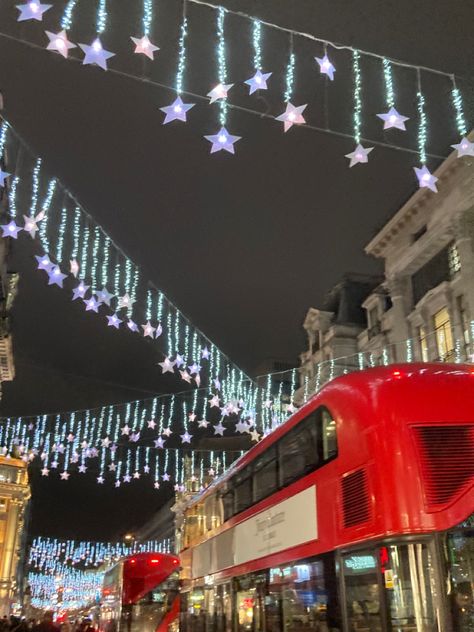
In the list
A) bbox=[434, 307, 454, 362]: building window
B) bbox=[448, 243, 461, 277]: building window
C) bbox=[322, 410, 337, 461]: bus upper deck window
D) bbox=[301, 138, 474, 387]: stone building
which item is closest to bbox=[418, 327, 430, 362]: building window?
bbox=[301, 138, 474, 387]: stone building

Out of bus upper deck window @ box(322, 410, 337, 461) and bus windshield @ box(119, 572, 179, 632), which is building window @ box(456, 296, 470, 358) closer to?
bus windshield @ box(119, 572, 179, 632)

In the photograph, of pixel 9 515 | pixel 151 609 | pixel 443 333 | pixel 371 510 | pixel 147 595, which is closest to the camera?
pixel 371 510

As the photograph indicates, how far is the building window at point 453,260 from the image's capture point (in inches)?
969

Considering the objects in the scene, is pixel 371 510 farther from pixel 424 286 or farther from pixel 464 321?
pixel 424 286

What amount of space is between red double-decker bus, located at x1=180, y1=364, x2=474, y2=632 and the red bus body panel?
0.01 meters

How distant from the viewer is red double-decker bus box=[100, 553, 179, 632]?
18.9 m

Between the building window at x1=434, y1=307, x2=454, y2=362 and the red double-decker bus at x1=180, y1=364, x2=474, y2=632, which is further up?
the building window at x1=434, y1=307, x2=454, y2=362

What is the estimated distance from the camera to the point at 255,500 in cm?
986

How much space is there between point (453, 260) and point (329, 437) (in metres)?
19.7

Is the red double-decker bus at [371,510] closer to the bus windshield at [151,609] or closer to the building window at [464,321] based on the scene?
the bus windshield at [151,609]

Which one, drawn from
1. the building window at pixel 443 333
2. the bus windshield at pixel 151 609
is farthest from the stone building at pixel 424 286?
the bus windshield at pixel 151 609

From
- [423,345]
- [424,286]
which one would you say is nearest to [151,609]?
[423,345]

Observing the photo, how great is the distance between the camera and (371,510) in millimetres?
6254

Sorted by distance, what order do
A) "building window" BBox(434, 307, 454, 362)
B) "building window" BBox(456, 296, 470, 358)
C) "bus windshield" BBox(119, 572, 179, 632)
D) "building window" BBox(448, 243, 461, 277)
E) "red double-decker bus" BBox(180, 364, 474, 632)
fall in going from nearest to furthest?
"red double-decker bus" BBox(180, 364, 474, 632)
"bus windshield" BBox(119, 572, 179, 632)
"building window" BBox(456, 296, 470, 358)
"building window" BBox(434, 307, 454, 362)
"building window" BBox(448, 243, 461, 277)
